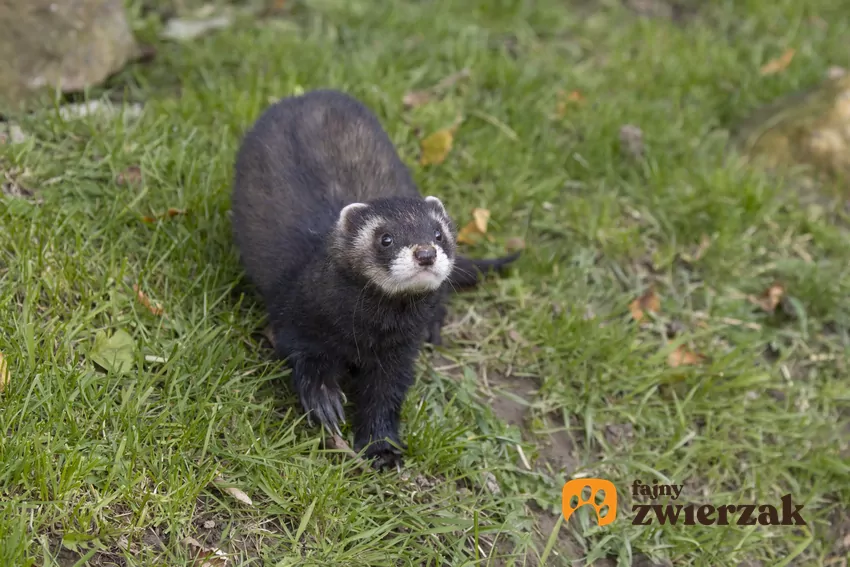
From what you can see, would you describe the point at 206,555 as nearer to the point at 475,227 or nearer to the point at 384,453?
the point at 384,453

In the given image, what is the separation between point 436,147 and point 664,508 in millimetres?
2668

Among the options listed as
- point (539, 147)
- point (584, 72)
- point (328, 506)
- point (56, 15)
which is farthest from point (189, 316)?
point (584, 72)

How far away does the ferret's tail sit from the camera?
485 centimetres

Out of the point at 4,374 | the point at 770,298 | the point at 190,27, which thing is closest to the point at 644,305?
the point at 770,298

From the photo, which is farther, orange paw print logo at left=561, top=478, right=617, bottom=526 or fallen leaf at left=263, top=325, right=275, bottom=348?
fallen leaf at left=263, top=325, right=275, bottom=348

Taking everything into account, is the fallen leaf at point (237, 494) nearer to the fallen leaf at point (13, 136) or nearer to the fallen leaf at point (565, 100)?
the fallen leaf at point (13, 136)

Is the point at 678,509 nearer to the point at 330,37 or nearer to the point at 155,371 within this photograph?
the point at 155,371

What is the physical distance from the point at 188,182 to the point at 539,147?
2400 mm

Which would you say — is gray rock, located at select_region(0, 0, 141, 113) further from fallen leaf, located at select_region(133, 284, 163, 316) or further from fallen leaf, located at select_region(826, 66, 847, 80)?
fallen leaf, located at select_region(826, 66, 847, 80)

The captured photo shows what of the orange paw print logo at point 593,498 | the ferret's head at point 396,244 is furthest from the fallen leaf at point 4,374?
the orange paw print logo at point 593,498

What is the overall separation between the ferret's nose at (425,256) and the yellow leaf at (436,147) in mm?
2146

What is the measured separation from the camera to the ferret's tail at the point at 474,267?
15.9ft

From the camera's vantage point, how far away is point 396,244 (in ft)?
12.0

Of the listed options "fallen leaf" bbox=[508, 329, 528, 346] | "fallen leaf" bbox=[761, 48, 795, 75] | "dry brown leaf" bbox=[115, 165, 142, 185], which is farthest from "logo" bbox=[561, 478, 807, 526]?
"fallen leaf" bbox=[761, 48, 795, 75]
